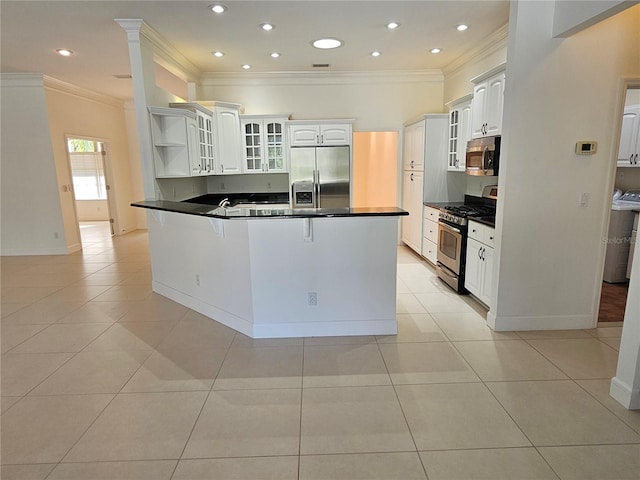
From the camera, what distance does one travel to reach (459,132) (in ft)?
15.3

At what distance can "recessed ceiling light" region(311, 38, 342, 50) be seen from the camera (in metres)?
4.30

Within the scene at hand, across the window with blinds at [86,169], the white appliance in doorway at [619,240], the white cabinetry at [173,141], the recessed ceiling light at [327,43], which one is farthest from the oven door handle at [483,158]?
the window with blinds at [86,169]

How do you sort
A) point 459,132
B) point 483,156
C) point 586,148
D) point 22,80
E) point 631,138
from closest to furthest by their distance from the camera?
point 586,148 < point 483,156 < point 631,138 < point 459,132 < point 22,80

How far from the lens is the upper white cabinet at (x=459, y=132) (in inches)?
174

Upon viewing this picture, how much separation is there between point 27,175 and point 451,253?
6.60 meters

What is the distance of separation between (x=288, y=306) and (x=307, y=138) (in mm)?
3453

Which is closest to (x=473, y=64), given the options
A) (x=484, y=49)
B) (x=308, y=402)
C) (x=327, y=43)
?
(x=484, y=49)

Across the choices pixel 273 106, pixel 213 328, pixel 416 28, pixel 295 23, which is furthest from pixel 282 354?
pixel 273 106

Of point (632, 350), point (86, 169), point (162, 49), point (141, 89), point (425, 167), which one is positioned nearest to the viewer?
point (632, 350)

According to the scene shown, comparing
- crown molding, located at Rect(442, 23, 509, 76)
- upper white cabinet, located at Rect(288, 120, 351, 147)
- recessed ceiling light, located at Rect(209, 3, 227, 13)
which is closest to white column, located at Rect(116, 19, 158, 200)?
recessed ceiling light, located at Rect(209, 3, 227, 13)

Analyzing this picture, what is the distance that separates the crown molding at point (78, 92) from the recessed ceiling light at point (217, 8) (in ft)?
12.9

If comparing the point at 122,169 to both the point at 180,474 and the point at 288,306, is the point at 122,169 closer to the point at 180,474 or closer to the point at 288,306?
the point at 288,306

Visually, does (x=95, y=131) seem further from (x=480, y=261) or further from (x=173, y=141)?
(x=480, y=261)

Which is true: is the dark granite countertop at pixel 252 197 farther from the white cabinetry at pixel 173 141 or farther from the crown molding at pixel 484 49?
the crown molding at pixel 484 49
